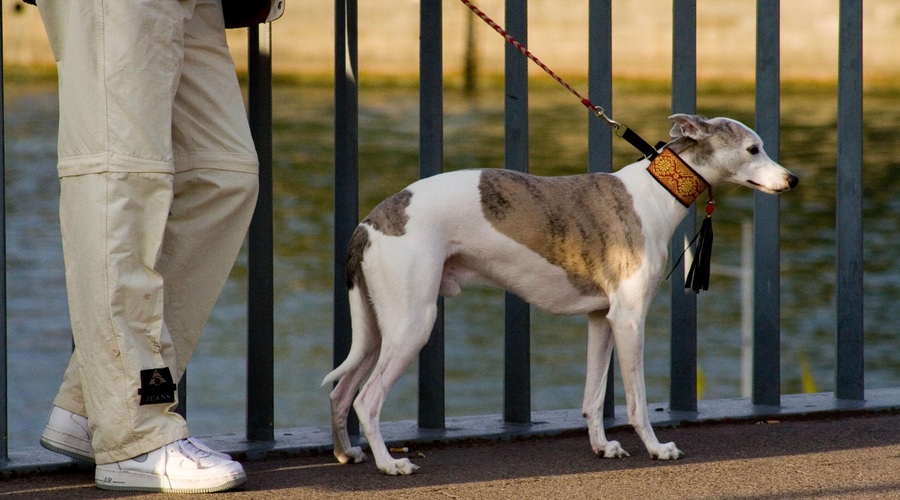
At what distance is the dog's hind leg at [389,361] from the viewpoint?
12.2 ft

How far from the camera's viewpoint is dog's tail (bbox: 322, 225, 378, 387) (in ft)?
12.3

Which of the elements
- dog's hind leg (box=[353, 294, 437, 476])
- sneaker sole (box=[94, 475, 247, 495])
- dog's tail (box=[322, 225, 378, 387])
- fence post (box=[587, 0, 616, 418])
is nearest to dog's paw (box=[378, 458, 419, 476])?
dog's hind leg (box=[353, 294, 437, 476])

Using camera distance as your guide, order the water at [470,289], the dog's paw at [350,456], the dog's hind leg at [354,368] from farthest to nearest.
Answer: the water at [470,289], the dog's paw at [350,456], the dog's hind leg at [354,368]

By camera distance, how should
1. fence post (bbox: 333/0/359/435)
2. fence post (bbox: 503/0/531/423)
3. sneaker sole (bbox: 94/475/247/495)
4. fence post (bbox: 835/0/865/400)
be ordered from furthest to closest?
1. fence post (bbox: 835/0/865/400)
2. fence post (bbox: 503/0/531/423)
3. fence post (bbox: 333/0/359/435)
4. sneaker sole (bbox: 94/475/247/495)

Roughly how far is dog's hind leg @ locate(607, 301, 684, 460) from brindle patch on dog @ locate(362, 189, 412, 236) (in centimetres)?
69

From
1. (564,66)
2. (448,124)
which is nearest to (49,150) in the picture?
(448,124)

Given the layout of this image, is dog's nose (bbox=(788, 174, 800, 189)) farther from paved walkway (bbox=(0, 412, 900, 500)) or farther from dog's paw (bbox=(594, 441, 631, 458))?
dog's paw (bbox=(594, 441, 631, 458))

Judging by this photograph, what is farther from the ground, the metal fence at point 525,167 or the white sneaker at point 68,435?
the metal fence at point 525,167

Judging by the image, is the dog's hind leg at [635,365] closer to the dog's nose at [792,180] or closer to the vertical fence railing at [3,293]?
the dog's nose at [792,180]

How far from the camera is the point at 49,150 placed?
1296 inches

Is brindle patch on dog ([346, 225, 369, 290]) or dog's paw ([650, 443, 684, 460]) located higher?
brindle patch on dog ([346, 225, 369, 290])


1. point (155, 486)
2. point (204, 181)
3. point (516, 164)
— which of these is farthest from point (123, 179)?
point (516, 164)

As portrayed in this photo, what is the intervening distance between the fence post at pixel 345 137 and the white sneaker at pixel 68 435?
0.85 m

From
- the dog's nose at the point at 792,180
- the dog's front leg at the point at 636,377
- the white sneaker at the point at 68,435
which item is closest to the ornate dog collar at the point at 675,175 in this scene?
the dog's nose at the point at 792,180
